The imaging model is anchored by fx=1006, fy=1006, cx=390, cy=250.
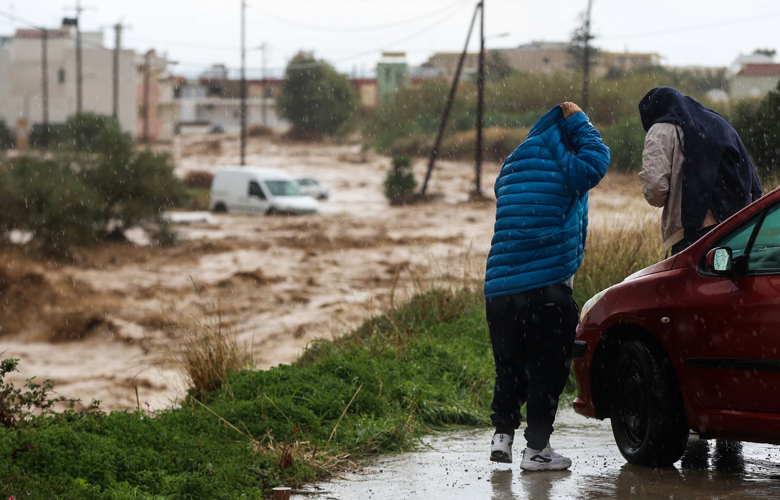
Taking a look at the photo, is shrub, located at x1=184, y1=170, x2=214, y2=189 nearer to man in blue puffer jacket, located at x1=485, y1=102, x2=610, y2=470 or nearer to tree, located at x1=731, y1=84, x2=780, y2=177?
tree, located at x1=731, y1=84, x2=780, y2=177

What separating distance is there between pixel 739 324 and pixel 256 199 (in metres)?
34.2

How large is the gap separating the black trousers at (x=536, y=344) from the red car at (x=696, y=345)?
1.06ft

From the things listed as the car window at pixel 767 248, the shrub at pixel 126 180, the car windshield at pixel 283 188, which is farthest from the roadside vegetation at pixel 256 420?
the car windshield at pixel 283 188

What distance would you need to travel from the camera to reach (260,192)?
37.8 metres

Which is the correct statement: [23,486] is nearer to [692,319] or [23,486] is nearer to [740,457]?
[692,319]

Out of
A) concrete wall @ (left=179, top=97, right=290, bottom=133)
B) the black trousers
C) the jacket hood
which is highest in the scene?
concrete wall @ (left=179, top=97, right=290, bottom=133)

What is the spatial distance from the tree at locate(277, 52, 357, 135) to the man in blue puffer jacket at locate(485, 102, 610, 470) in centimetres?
8070

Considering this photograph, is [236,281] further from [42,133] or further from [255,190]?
[42,133]

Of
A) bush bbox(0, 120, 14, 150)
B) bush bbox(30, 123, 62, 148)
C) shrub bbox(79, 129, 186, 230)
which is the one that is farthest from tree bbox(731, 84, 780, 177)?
bush bbox(0, 120, 14, 150)

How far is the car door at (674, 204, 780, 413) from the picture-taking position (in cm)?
439

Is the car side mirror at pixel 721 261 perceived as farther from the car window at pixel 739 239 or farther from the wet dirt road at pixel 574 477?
the wet dirt road at pixel 574 477

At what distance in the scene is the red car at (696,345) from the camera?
445 cm

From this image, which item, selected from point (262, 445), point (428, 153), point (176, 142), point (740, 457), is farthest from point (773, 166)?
point (176, 142)

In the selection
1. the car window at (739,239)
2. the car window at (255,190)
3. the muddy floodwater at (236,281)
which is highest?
the car window at (739,239)
